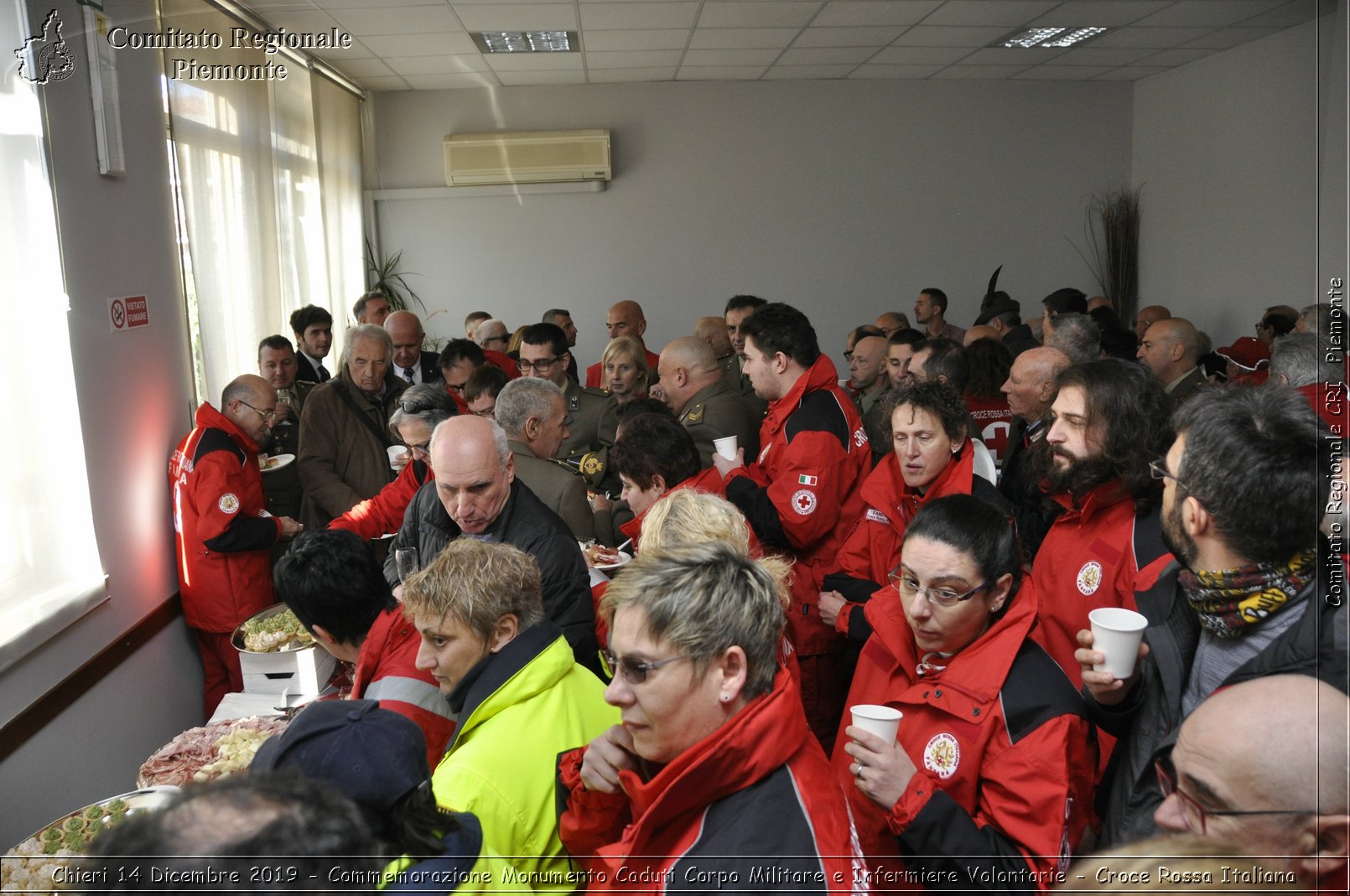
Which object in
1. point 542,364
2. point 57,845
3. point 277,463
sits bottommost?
point 57,845

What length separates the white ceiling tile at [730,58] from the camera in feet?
24.9

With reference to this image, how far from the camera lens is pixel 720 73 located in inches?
333

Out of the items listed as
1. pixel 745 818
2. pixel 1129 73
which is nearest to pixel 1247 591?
pixel 745 818

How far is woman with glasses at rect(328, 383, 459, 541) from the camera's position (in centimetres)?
362

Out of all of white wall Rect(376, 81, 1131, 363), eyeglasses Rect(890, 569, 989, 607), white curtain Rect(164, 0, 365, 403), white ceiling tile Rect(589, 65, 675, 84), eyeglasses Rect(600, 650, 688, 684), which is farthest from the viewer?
white wall Rect(376, 81, 1131, 363)

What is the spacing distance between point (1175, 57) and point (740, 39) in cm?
416

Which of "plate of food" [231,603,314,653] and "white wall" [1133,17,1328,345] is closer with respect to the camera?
"plate of food" [231,603,314,653]

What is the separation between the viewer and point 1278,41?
7.19 meters

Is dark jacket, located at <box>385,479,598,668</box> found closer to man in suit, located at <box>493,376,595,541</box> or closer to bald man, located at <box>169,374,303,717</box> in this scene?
man in suit, located at <box>493,376,595,541</box>

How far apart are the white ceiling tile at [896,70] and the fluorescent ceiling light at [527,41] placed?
9.37 ft

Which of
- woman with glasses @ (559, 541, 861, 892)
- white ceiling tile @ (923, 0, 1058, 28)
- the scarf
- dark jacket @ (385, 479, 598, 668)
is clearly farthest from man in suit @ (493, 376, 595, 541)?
white ceiling tile @ (923, 0, 1058, 28)

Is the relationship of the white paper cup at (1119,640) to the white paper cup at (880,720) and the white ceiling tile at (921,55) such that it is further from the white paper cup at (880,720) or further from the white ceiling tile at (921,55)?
the white ceiling tile at (921,55)

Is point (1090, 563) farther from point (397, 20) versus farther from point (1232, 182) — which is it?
point (1232, 182)

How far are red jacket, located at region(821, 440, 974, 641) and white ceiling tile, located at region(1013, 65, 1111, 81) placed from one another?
7.10 metres
